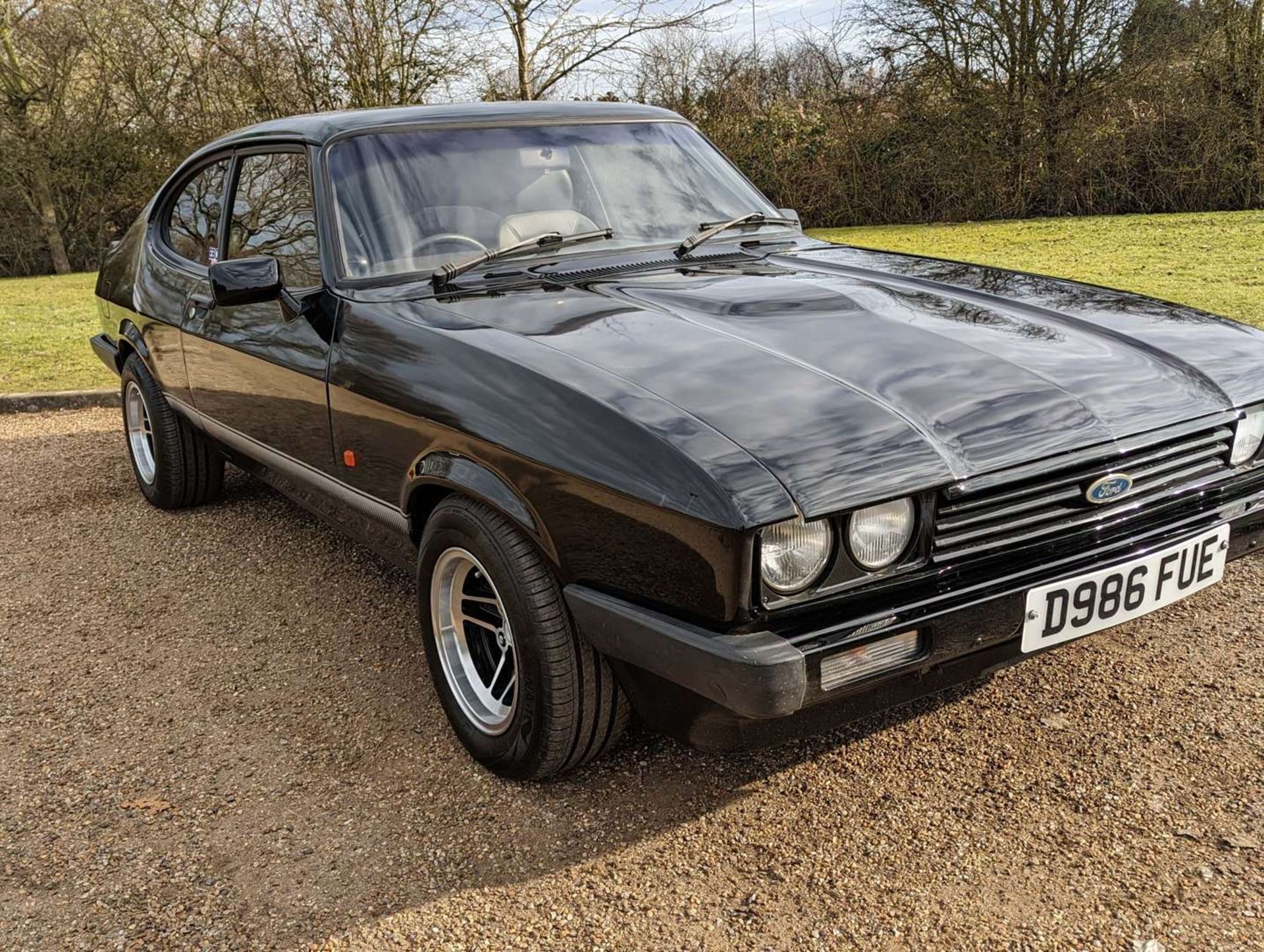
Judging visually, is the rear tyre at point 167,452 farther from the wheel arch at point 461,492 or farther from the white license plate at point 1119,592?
the white license plate at point 1119,592

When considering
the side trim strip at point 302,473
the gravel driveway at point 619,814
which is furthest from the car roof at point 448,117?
the gravel driveway at point 619,814

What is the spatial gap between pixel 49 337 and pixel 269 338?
782 centimetres

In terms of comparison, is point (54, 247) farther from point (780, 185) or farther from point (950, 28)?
point (950, 28)

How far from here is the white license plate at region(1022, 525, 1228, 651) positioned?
230 centimetres

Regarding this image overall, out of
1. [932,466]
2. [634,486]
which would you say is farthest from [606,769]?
[932,466]

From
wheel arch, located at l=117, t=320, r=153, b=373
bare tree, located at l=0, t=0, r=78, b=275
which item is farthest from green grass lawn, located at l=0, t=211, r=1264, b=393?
wheel arch, located at l=117, t=320, r=153, b=373

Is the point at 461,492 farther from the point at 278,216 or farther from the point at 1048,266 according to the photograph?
the point at 1048,266

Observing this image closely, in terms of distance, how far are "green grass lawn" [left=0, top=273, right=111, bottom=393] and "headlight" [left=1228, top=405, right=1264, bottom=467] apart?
7.31m

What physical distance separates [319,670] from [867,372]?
206 centimetres

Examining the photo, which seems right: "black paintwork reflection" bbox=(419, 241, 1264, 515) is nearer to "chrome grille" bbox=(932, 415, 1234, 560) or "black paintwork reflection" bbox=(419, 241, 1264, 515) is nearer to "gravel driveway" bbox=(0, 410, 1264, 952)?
"chrome grille" bbox=(932, 415, 1234, 560)

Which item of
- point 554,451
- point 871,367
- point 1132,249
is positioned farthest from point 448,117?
point 1132,249

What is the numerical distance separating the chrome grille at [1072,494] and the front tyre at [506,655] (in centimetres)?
86

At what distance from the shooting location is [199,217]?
454 cm

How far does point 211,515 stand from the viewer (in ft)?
16.6
